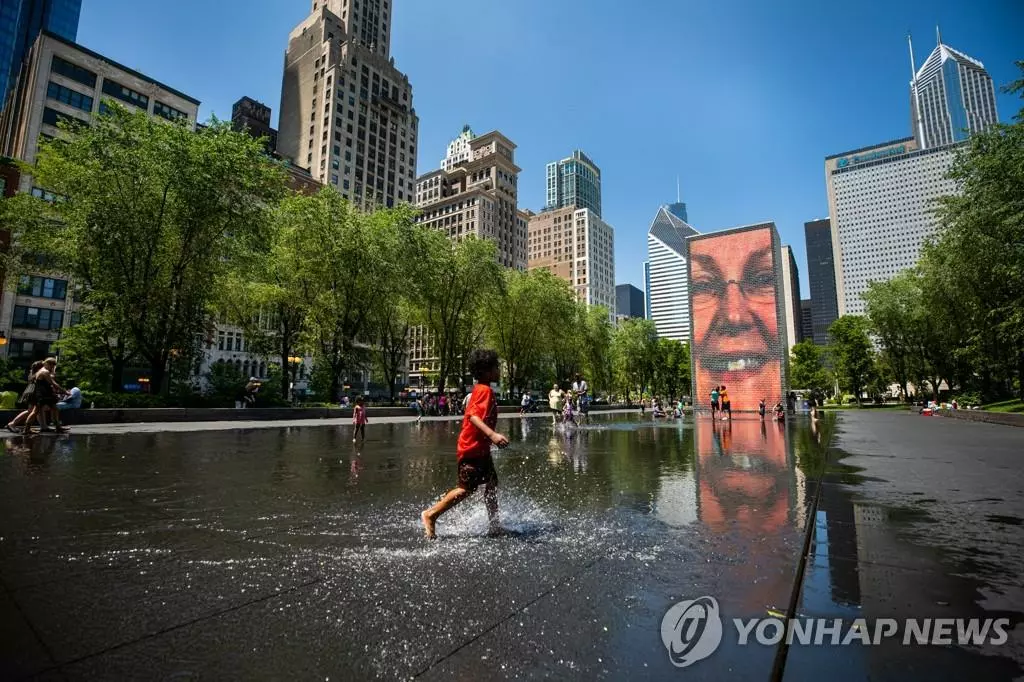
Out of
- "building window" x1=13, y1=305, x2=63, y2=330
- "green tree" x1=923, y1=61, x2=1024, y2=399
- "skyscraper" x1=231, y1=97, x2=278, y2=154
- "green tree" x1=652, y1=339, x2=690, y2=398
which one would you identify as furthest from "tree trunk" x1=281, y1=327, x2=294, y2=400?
"skyscraper" x1=231, y1=97, x2=278, y2=154

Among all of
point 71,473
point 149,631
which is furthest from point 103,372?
point 149,631

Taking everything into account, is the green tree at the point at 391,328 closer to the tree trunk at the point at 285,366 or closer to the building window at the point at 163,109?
the tree trunk at the point at 285,366

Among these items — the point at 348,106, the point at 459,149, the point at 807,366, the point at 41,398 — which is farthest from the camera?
the point at 459,149

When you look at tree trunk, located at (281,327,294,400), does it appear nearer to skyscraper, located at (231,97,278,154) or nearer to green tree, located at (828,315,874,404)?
green tree, located at (828,315,874,404)

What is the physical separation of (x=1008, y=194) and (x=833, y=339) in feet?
182

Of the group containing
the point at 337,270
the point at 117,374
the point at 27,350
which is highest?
the point at 337,270

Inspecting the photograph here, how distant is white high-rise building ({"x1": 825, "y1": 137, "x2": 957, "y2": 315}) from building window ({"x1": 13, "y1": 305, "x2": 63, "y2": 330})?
173m

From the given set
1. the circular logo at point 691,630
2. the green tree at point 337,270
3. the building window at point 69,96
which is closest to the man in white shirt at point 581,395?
the green tree at point 337,270

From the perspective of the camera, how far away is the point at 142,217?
21.7m

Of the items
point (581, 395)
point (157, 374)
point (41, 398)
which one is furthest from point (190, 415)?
point (581, 395)

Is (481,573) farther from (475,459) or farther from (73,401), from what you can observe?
(73,401)

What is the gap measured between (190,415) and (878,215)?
17736cm

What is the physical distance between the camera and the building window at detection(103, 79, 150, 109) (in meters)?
58.4

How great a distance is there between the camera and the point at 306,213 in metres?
29.5
